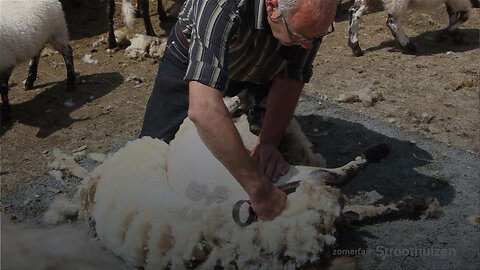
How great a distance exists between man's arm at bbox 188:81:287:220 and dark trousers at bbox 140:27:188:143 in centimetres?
87

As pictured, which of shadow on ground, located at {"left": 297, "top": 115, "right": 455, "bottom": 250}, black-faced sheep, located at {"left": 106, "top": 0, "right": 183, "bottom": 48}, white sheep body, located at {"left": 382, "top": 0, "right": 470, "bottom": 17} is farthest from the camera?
black-faced sheep, located at {"left": 106, "top": 0, "right": 183, "bottom": 48}

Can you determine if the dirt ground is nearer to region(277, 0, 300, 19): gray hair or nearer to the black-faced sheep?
the black-faced sheep

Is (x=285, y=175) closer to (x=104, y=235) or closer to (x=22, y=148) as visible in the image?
(x=104, y=235)

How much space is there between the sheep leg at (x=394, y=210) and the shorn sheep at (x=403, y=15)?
10.3ft

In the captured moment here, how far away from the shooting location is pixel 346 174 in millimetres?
2795

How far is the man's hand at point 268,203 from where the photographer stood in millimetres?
2078

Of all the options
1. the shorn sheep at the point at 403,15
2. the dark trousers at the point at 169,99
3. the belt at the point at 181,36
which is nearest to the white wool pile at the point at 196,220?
the dark trousers at the point at 169,99

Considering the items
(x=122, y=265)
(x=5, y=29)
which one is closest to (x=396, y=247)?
(x=122, y=265)

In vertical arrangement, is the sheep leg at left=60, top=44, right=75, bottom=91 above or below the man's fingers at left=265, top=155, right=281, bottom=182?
below

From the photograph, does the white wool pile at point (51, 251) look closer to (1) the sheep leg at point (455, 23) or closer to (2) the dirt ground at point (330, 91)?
(2) the dirt ground at point (330, 91)

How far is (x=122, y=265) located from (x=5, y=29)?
3.44m

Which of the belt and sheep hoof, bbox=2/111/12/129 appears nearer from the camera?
the belt

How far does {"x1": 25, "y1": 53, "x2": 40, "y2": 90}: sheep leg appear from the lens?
18.2 ft

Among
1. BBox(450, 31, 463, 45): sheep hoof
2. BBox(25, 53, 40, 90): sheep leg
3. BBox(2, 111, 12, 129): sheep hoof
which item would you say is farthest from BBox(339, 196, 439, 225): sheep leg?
BBox(25, 53, 40, 90): sheep leg
